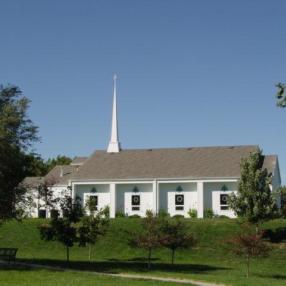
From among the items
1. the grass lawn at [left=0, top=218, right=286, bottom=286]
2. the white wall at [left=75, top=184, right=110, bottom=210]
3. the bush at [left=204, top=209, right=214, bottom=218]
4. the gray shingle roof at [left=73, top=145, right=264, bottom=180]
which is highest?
the gray shingle roof at [left=73, top=145, right=264, bottom=180]

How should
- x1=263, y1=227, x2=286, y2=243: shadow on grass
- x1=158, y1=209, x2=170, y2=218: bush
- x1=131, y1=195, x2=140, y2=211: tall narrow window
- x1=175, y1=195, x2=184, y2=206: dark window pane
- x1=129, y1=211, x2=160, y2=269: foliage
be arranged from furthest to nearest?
1. x1=131, y1=195, x2=140, y2=211: tall narrow window
2. x1=175, y1=195, x2=184, y2=206: dark window pane
3. x1=158, y1=209, x2=170, y2=218: bush
4. x1=263, y1=227, x2=286, y2=243: shadow on grass
5. x1=129, y1=211, x2=160, y2=269: foliage

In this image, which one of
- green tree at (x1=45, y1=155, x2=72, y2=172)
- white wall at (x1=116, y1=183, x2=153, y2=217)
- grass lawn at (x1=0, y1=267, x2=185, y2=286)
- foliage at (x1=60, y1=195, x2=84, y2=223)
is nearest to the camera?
grass lawn at (x1=0, y1=267, x2=185, y2=286)

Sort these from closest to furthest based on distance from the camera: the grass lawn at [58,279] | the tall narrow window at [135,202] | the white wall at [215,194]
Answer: the grass lawn at [58,279] → the white wall at [215,194] → the tall narrow window at [135,202]

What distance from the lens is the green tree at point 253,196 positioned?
146 ft

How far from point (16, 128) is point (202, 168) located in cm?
3086

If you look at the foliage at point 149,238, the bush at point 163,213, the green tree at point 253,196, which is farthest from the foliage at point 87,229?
the bush at point 163,213

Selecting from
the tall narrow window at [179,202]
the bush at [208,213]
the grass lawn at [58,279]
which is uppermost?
the tall narrow window at [179,202]

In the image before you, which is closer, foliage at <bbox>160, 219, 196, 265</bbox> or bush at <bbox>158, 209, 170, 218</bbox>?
foliage at <bbox>160, 219, 196, 265</bbox>

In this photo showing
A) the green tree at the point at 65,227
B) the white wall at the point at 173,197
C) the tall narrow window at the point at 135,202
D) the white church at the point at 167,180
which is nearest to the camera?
the green tree at the point at 65,227

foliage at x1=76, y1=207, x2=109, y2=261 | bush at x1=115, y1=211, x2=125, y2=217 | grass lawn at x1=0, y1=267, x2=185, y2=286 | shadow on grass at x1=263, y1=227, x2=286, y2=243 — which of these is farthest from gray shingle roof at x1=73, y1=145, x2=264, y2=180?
grass lawn at x1=0, y1=267, x2=185, y2=286

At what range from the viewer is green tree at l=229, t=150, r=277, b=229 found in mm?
44531

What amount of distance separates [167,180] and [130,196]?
426 cm

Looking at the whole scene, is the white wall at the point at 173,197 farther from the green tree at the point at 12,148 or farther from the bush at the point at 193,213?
the green tree at the point at 12,148

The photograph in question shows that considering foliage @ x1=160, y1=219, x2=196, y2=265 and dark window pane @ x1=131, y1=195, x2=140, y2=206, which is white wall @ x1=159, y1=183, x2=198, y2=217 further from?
foliage @ x1=160, y1=219, x2=196, y2=265
